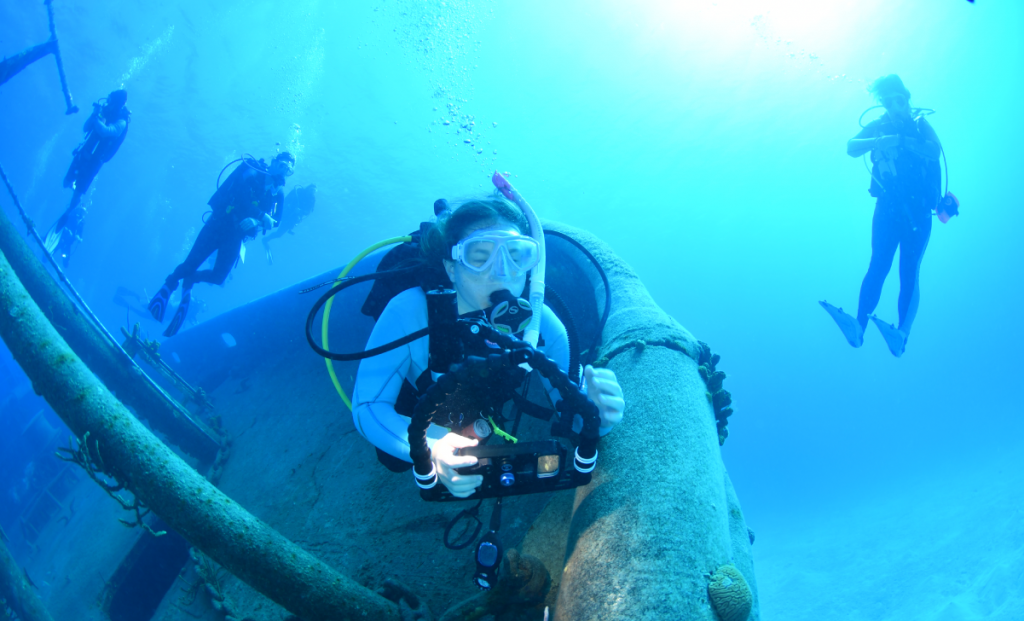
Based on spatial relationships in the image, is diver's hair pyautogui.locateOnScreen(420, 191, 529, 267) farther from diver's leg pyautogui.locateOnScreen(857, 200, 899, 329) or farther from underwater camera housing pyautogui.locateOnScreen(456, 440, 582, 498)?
diver's leg pyautogui.locateOnScreen(857, 200, 899, 329)

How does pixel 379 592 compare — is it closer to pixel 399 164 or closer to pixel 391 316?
pixel 391 316

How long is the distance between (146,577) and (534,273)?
4.58 m

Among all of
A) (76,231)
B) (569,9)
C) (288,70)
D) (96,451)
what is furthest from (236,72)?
(96,451)

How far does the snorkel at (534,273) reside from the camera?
1.91 m

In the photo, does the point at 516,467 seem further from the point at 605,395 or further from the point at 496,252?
the point at 496,252

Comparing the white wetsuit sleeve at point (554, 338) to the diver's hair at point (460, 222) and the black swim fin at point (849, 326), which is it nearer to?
the diver's hair at point (460, 222)

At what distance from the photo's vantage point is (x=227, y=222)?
6918 mm

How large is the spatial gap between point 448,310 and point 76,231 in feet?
54.3

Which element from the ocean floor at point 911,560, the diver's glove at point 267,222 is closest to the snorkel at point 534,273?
the diver's glove at point 267,222

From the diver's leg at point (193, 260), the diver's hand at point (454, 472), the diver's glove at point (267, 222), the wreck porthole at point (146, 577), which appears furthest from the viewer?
the diver's glove at point (267, 222)

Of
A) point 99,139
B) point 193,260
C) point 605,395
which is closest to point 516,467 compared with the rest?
point 605,395

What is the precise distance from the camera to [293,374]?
4773mm

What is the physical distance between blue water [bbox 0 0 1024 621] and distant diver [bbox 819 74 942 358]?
900cm

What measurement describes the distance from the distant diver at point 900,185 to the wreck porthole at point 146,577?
28.7 ft
